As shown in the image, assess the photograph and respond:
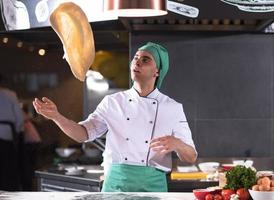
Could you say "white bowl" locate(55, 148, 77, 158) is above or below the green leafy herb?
below

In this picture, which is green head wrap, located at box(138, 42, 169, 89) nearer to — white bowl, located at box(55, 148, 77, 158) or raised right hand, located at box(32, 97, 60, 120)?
raised right hand, located at box(32, 97, 60, 120)

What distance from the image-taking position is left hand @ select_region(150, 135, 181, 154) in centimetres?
263

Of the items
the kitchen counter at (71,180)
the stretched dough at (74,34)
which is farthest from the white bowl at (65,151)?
the stretched dough at (74,34)

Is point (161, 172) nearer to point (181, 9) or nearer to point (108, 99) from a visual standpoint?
point (108, 99)

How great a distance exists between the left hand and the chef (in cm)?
13

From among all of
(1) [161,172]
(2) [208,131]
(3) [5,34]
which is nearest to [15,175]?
(3) [5,34]

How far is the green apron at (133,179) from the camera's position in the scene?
2.90 m

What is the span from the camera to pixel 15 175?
19.6 feet

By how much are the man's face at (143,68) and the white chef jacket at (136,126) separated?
4.2 inches

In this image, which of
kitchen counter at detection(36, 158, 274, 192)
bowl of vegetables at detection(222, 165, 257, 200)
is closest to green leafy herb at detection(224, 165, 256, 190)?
bowl of vegetables at detection(222, 165, 257, 200)

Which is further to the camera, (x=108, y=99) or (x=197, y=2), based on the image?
(x=197, y=2)

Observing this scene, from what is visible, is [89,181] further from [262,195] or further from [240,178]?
[262,195]

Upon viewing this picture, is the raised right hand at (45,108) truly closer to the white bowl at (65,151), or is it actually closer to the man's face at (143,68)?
the man's face at (143,68)

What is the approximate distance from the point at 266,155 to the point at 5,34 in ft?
9.04
